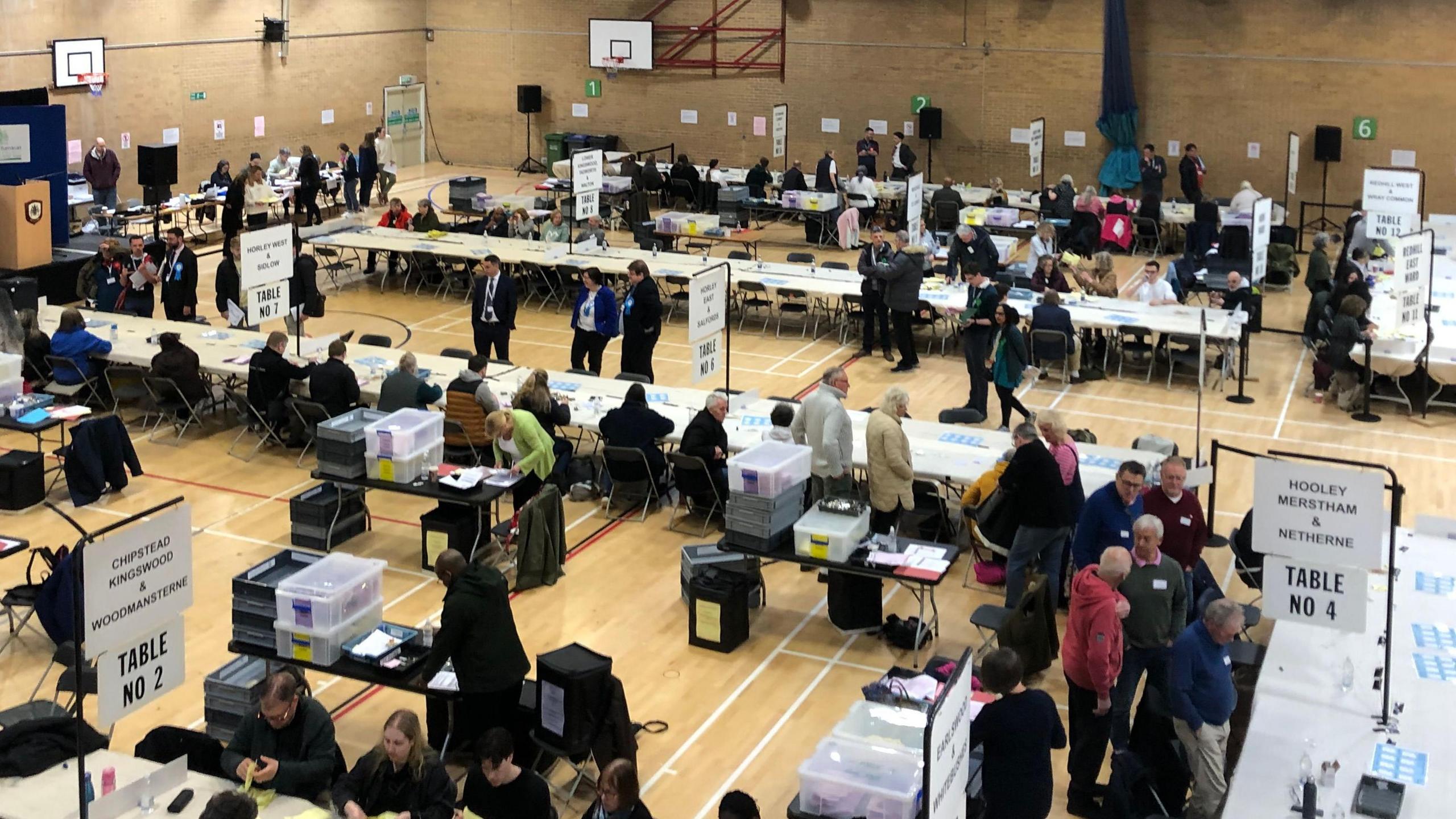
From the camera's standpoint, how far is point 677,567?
12758mm

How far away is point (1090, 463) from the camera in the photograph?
12.8 meters

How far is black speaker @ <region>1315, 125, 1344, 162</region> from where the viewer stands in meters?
26.5

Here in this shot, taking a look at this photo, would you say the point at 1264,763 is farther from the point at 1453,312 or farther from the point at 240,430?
the point at 1453,312

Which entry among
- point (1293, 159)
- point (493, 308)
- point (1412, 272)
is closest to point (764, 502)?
point (493, 308)

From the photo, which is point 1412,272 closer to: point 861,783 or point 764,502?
point 764,502

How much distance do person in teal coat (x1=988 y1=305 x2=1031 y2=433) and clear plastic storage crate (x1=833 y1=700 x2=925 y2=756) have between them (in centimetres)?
768

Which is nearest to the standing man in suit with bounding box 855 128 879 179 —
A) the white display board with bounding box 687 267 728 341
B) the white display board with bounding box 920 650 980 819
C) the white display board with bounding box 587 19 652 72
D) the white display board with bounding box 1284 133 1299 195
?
the white display board with bounding box 587 19 652 72

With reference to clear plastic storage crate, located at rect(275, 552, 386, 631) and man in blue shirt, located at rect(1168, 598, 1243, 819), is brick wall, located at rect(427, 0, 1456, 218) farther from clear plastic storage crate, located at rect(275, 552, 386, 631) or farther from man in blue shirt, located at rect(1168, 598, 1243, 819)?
clear plastic storage crate, located at rect(275, 552, 386, 631)

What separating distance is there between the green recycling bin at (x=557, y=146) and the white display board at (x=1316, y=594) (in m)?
27.0

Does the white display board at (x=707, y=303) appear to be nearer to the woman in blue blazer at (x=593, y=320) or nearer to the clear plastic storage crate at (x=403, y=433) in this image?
the clear plastic storage crate at (x=403, y=433)

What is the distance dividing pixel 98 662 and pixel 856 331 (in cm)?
1432

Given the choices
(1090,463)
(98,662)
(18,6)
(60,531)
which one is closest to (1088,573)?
(1090,463)

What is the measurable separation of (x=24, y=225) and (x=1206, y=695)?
18030 millimetres

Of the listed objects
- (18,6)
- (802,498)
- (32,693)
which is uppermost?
(18,6)
